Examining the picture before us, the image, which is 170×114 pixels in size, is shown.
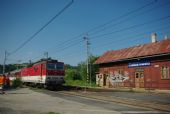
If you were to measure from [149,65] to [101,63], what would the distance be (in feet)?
38.1

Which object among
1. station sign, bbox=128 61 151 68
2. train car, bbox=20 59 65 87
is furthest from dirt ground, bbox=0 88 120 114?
station sign, bbox=128 61 151 68

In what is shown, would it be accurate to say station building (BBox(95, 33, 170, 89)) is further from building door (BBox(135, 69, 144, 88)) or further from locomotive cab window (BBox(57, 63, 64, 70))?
locomotive cab window (BBox(57, 63, 64, 70))

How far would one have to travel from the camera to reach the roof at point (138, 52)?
3406cm

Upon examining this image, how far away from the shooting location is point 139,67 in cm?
3672

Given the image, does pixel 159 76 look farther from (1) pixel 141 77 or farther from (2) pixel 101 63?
(2) pixel 101 63

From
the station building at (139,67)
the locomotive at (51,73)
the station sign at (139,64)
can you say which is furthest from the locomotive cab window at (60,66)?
the station sign at (139,64)

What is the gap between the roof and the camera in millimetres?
34062

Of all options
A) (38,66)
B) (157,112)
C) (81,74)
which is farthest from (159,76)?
(81,74)

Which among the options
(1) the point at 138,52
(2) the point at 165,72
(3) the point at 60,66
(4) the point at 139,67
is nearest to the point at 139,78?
(4) the point at 139,67

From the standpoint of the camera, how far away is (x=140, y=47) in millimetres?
39562

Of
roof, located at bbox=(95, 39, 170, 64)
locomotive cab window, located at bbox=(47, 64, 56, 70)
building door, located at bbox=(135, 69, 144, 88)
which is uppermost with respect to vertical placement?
roof, located at bbox=(95, 39, 170, 64)

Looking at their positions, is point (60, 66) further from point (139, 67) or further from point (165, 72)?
point (165, 72)

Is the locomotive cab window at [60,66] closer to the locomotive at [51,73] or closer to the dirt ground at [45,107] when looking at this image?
the locomotive at [51,73]

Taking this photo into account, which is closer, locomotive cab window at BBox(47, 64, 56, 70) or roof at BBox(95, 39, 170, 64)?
locomotive cab window at BBox(47, 64, 56, 70)
